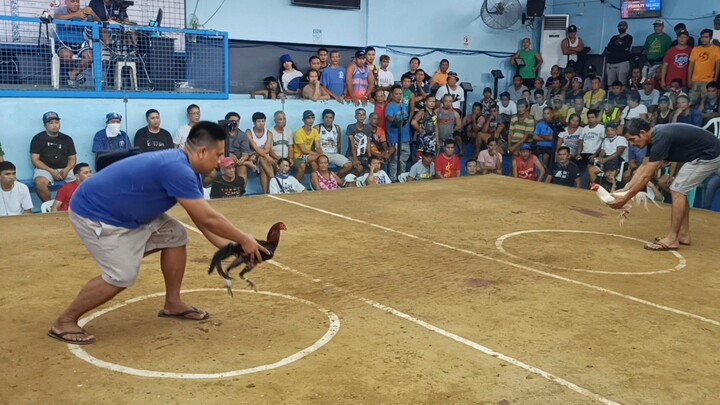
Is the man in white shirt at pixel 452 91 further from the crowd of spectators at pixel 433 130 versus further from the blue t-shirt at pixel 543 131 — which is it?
the blue t-shirt at pixel 543 131

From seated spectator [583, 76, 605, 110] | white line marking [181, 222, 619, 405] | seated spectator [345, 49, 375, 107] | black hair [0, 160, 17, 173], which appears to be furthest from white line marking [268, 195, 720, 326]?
seated spectator [583, 76, 605, 110]

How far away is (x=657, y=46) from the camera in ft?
48.9

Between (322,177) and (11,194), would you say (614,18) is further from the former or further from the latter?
(11,194)

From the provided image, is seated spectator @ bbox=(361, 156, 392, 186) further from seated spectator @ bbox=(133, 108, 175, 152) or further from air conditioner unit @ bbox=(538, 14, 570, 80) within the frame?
air conditioner unit @ bbox=(538, 14, 570, 80)

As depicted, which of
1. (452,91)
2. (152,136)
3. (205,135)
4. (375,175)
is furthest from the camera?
(452,91)

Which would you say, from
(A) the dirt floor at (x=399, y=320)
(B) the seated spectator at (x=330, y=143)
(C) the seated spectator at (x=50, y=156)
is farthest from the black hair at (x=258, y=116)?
(A) the dirt floor at (x=399, y=320)

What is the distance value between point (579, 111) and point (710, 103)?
7.28ft

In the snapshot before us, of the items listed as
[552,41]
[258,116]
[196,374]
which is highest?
[552,41]

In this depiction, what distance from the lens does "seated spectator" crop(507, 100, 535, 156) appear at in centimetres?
1339

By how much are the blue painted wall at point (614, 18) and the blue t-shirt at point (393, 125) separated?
7176mm

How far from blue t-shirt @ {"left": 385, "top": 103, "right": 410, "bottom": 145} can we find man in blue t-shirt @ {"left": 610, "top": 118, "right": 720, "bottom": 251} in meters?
6.21

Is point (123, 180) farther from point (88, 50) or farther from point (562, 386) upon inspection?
point (88, 50)

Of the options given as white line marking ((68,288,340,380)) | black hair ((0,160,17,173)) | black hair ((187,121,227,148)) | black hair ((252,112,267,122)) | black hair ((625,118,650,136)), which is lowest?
white line marking ((68,288,340,380))

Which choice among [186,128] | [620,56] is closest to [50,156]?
[186,128]
